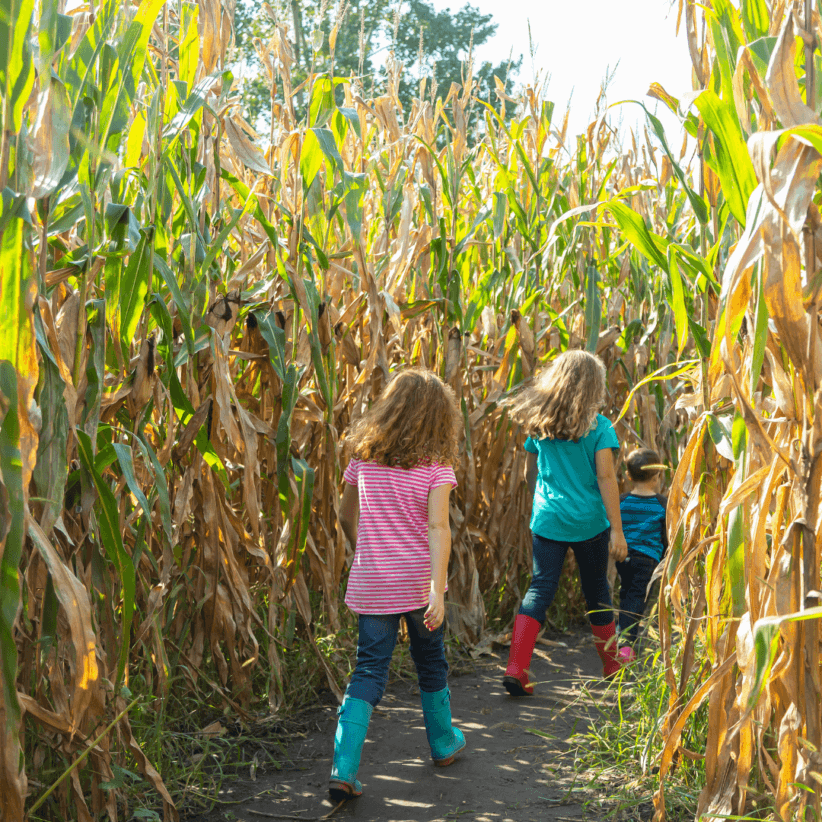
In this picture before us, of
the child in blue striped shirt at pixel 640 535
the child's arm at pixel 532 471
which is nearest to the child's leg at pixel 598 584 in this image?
the child in blue striped shirt at pixel 640 535

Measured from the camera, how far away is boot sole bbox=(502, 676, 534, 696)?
2986 mm

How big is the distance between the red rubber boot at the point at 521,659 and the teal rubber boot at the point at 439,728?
567mm

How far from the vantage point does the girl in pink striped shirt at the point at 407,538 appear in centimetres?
236

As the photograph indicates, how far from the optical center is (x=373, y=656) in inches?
92.7

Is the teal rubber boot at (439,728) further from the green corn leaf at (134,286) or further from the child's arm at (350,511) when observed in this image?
the green corn leaf at (134,286)

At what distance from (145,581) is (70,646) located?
18.2 inches

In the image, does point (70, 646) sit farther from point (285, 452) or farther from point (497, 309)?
point (497, 309)

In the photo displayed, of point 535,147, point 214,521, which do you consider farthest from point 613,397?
point 214,521

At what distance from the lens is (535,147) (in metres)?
3.72

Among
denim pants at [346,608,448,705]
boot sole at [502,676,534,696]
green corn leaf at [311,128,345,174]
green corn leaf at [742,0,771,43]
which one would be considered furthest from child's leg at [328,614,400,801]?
green corn leaf at [742,0,771,43]

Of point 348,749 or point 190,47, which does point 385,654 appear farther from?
point 190,47

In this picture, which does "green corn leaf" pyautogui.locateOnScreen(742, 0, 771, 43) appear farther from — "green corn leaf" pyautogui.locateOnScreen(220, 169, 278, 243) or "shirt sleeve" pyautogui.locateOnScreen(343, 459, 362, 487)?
"shirt sleeve" pyautogui.locateOnScreen(343, 459, 362, 487)

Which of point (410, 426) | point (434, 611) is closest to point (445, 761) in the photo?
point (434, 611)

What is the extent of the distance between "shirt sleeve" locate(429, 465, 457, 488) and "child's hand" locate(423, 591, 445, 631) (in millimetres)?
322
